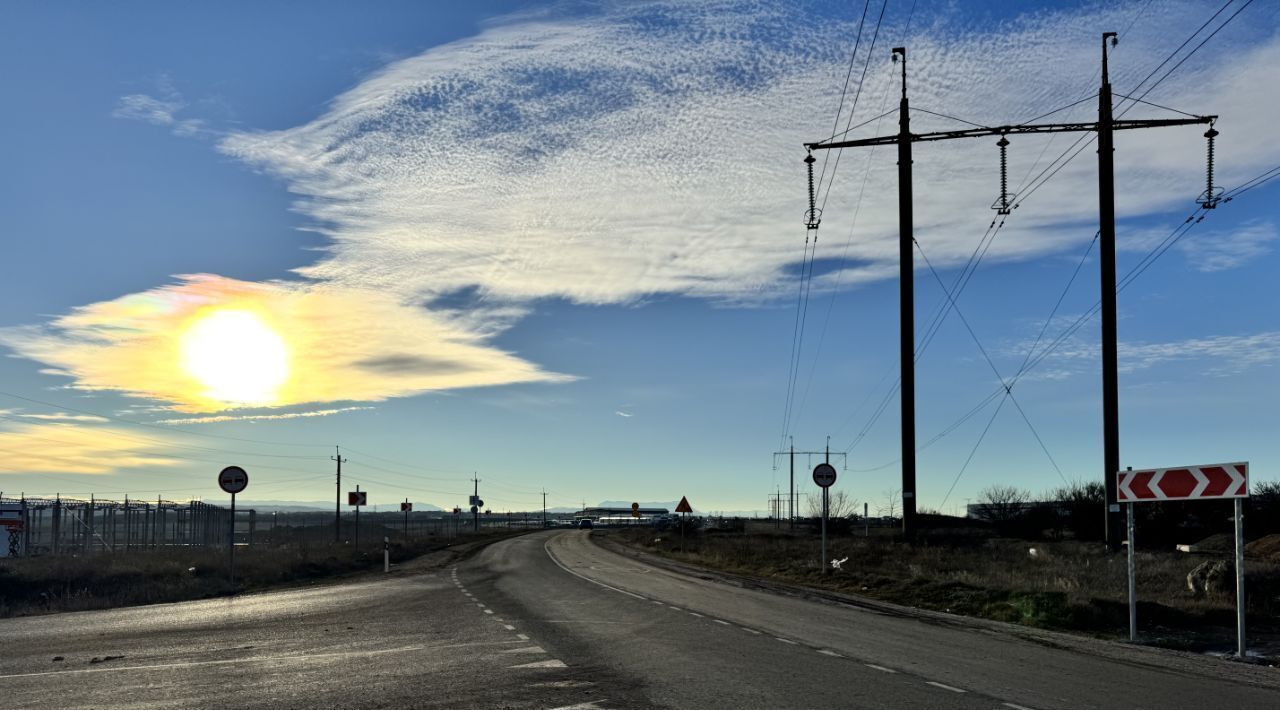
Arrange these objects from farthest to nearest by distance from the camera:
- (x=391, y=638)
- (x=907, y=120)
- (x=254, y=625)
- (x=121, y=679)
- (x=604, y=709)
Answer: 1. (x=907, y=120)
2. (x=254, y=625)
3. (x=391, y=638)
4. (x=121, y=679)
5. (x=604, y=709)

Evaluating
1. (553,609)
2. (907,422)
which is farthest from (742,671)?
(907,422)

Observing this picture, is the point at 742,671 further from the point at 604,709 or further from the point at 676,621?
the point at 676,621

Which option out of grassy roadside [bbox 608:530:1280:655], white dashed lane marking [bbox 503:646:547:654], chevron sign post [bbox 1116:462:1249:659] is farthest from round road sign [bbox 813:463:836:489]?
white dashed lane marking [bbox 503:646:547:654]

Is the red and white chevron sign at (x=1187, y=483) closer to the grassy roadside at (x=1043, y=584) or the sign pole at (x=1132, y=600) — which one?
the sign pole at (x=1132, y=600)

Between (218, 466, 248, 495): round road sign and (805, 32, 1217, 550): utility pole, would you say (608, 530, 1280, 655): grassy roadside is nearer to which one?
(805, 32, 1217, 550): utility pole

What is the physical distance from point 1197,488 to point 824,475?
15.9 metres

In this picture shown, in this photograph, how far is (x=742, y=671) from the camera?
11641 millimetres

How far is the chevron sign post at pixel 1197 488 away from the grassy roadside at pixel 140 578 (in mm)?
21114

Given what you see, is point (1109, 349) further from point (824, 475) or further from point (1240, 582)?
point (1240, 582)

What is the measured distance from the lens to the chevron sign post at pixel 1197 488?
14.3 meters

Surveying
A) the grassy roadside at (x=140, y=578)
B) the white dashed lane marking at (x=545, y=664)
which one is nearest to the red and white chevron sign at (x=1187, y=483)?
the white dashed lane marking at (x=545, y=664)

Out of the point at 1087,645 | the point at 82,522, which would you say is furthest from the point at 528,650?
the point at 82,522

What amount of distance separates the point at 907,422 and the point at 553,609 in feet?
Answer: 65.6

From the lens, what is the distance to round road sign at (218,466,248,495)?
90.2 ft
